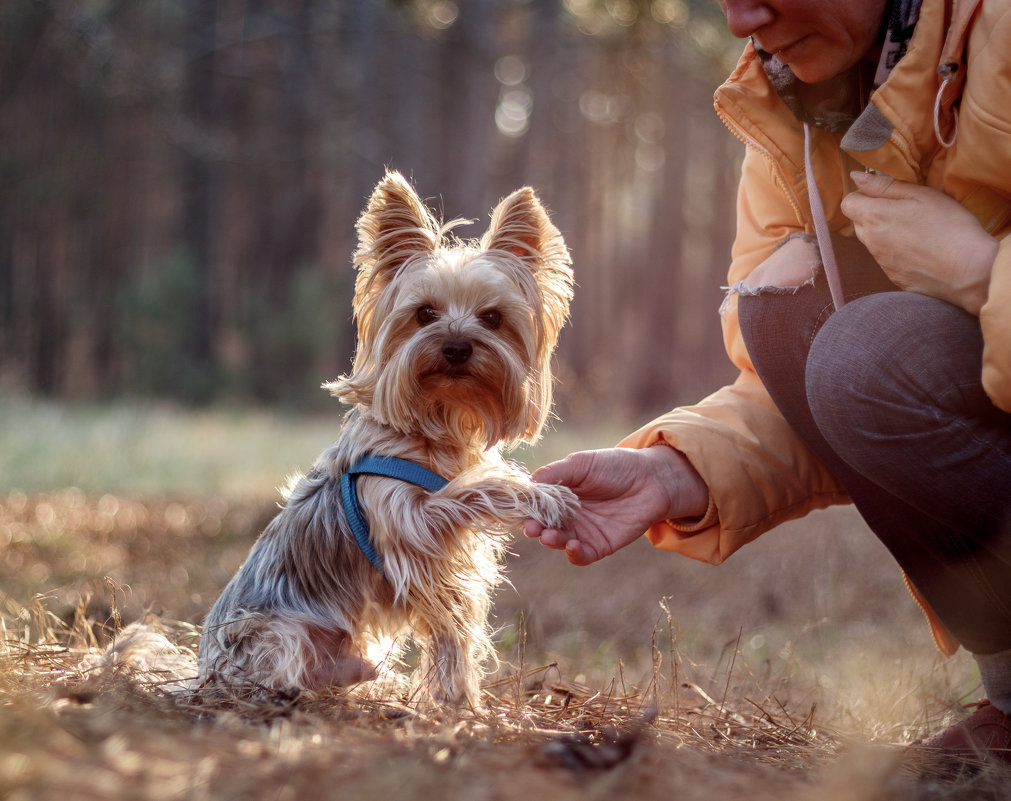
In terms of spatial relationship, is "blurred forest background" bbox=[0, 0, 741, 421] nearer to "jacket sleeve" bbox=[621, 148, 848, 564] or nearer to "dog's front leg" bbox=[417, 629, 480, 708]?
"jacket sleeve" bbox=[621, 148, 848, 564]

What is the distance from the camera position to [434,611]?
2883mm

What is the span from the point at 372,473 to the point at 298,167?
21.9m

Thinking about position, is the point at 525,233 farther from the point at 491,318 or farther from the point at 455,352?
the point at 455,352

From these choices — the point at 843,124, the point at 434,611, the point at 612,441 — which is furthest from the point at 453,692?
the point at 612,441

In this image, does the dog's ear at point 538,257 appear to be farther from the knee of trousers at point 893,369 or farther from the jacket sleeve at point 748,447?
the knee of trousers at point 893,369

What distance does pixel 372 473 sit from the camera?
288 cm

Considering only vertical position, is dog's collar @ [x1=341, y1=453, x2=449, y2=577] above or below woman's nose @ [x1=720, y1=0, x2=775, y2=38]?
below

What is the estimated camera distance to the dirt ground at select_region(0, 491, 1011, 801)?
158 cm

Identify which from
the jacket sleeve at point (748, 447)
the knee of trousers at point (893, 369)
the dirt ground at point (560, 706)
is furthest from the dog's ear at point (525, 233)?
the dirt ground at point (560, 706)

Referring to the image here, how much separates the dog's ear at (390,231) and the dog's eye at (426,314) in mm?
234

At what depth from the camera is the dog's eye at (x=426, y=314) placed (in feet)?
10.2

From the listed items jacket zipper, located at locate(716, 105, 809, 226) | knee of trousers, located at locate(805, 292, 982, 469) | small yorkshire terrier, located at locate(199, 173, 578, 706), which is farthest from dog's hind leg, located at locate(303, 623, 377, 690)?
jacket zipper, located at locate(716, 105, 809, 226)

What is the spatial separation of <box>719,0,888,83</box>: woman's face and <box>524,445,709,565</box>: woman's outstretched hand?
1.30 metres

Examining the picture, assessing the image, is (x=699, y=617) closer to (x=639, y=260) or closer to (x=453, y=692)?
(x=453, y=692)
